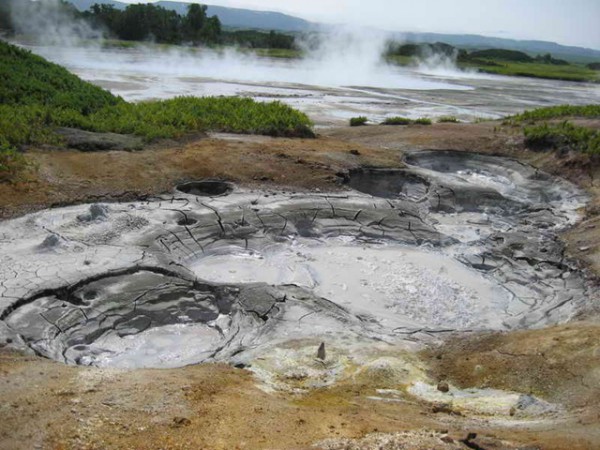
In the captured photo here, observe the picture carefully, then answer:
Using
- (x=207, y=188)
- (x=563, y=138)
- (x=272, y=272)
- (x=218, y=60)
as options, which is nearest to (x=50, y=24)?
(x=218, y=60)

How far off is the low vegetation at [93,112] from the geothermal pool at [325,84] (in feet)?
15.5

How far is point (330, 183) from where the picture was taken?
13023mm

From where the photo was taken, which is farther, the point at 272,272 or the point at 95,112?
the point at 95,112

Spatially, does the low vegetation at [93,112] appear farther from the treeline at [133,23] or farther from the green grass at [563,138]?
the treeline at [133,23]

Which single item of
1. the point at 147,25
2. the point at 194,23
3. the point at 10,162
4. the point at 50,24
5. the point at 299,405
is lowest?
the point at 299,405

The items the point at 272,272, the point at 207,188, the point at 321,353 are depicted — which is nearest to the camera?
the point at 321,353

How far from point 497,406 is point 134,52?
1970 inches

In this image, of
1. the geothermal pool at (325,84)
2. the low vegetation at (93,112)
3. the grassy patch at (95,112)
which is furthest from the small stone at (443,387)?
the geothermal pool at (325,84)

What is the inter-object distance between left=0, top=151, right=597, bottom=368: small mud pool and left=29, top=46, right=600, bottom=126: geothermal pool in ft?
36.0

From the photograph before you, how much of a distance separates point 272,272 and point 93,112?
1005cm

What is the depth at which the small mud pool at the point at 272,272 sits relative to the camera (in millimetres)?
7387

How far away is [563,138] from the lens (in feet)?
52.4

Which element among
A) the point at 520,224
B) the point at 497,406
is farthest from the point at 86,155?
the point at 497,406

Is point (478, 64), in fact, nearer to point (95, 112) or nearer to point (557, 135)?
point (557, 135)
